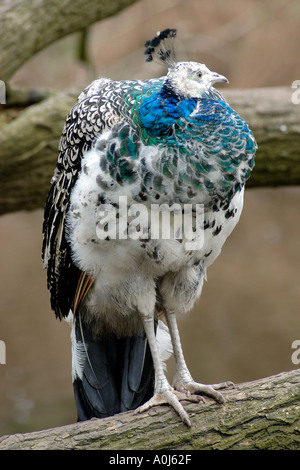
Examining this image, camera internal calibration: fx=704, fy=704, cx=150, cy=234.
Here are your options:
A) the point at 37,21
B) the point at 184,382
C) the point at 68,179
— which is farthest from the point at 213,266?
the point at 68,179

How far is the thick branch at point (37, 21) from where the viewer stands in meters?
4.65

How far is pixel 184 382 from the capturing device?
345 centimetres

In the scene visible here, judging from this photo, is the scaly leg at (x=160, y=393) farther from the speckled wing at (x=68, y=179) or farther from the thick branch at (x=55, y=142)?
the thick branch at (x=55, y=142)

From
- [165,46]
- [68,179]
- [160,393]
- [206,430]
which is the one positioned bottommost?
[206,430]

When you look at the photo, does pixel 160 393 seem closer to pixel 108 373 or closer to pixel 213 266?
pixel 108 373

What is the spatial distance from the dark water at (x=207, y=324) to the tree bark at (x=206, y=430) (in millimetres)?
4186

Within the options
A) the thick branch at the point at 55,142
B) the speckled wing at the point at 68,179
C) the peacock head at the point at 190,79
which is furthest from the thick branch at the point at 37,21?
the peacock head at the point at 190,79

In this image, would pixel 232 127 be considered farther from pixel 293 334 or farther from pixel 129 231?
pixel 293 334

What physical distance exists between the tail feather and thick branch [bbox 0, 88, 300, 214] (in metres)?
1.34

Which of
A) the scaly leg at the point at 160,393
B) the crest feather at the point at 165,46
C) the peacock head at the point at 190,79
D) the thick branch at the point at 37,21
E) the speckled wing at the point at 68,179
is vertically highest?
the thick branch at the point at 37,21

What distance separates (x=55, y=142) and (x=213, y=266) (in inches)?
159

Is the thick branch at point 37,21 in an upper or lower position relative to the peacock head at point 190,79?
upper

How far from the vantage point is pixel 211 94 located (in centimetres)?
331
